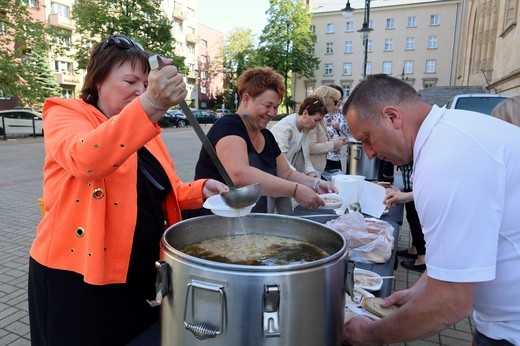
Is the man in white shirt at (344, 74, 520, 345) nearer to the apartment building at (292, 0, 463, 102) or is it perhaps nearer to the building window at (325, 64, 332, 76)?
the apartment building at (292, 0, 463, 102)

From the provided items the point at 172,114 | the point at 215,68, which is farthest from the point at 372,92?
the point at 215,68

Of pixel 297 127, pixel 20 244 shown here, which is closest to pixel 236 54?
pixel 20 244

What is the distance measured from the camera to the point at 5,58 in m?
15.0

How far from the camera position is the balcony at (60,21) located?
3209 centimetres

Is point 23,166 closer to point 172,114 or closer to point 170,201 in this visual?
point 170,201

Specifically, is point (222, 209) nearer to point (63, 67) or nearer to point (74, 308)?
point (74, 308)

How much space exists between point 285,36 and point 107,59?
4240 centimetres

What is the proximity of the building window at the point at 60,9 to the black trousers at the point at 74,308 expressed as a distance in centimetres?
3822

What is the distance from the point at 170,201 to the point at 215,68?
52.8 metres

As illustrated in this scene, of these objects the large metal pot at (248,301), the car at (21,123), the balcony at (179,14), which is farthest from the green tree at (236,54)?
the large metal pot at (248,301)

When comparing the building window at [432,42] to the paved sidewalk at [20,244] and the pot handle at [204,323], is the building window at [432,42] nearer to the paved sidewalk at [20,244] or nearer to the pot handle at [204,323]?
the paved sidewalk at [20,244]

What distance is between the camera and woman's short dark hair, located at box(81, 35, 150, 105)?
141cm

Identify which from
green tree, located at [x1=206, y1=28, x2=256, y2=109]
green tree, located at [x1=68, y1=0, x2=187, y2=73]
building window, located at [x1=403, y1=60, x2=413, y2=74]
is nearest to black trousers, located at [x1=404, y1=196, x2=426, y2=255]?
green tree, located at [x1=68, y1=0, x2=187, y2=73]

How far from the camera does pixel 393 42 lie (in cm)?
4547
